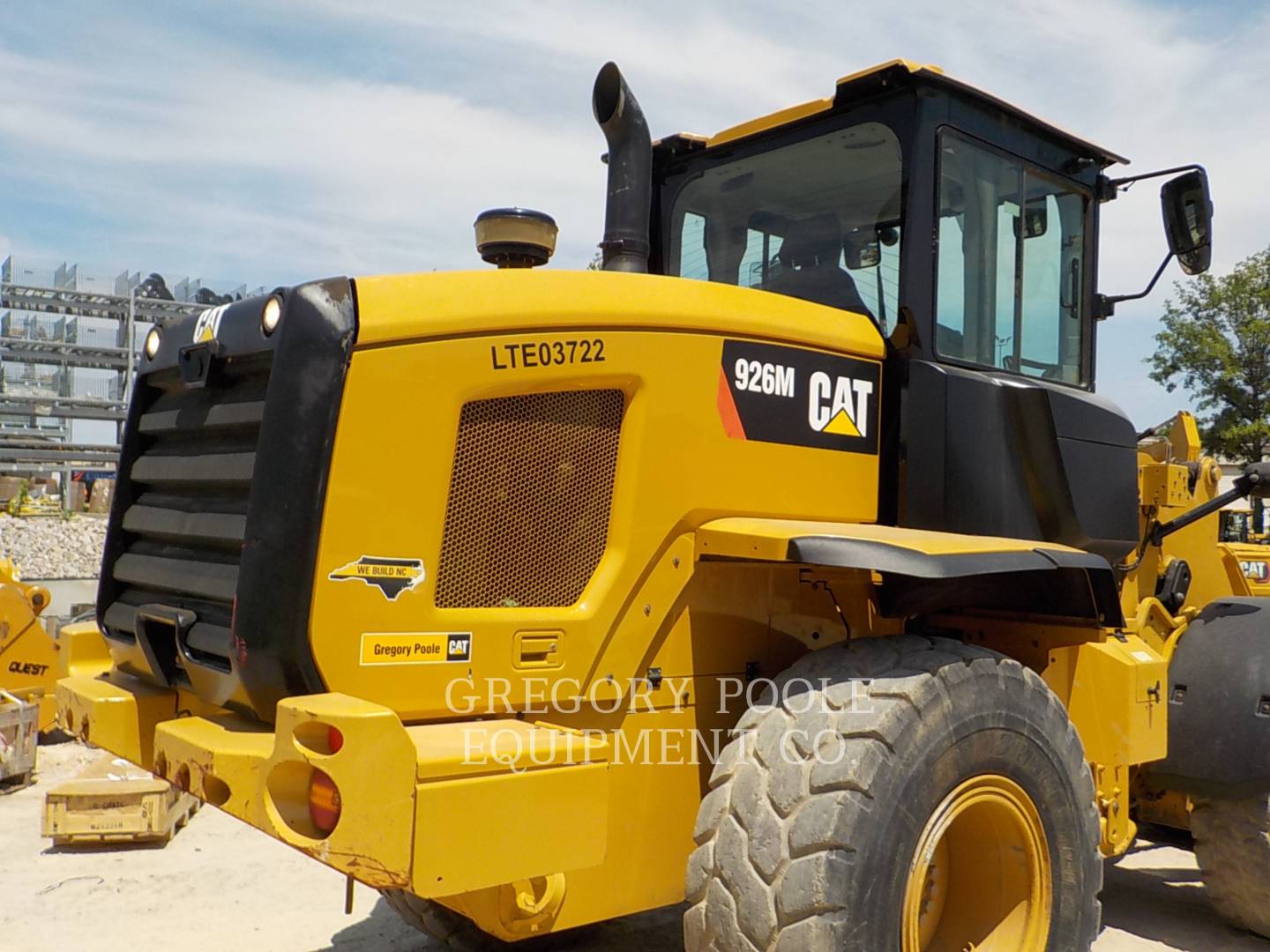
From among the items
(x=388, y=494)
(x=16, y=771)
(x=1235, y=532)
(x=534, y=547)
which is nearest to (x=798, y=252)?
(x=534, y=547)

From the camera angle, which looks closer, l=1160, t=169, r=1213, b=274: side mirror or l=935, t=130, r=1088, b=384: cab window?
l=935, t=130, r=1088, b=384: cab window

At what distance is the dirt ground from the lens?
181 inches

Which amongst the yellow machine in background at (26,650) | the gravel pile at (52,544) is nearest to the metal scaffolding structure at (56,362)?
the gravel pile at (52,544)

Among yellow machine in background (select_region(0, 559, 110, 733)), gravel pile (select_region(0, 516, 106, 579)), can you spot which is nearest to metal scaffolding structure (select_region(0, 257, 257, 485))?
gravel pile (select_region(0, 516, 106, 579))

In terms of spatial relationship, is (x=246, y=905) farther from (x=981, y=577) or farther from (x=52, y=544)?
(x=52, y=544)

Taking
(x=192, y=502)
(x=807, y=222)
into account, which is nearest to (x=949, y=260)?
(x=807, y=222)

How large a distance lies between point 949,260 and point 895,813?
193cm

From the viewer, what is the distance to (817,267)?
13.3 feet

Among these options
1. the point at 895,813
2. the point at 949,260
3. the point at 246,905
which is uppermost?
the point at 949,260

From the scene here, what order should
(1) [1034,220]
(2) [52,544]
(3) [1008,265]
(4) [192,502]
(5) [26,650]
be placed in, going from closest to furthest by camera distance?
(4) [192,502] < (3) [1008,265] < (1) [1034,220] < (5) [26,650] < (2) [52,544]

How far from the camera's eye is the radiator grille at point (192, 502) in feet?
10.2

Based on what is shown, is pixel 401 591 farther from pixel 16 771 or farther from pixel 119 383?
pixel 119 383

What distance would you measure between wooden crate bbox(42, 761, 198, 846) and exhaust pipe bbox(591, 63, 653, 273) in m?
3.84

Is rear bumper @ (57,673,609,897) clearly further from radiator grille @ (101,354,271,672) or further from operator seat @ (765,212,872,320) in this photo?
operator seat @ (765,212,872,320)
